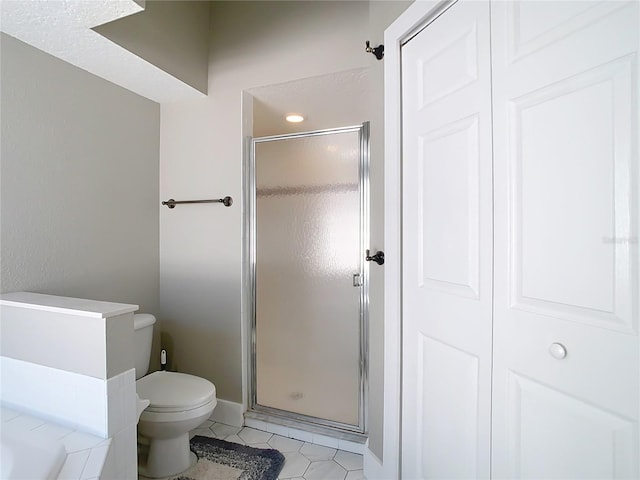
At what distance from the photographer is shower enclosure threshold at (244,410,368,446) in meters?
1.94

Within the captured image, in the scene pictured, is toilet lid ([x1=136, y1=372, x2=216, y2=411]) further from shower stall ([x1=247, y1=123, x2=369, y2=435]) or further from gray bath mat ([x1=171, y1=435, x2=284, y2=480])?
shower stall ([x1=247, y1=123, x2=369, y2=435])

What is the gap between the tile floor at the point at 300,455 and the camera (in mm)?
1747

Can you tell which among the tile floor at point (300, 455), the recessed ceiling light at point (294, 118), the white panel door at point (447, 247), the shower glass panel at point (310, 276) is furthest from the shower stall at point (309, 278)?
the white panel door at point (447, 247)

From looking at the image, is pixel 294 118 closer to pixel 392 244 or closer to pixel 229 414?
pixel 392 244

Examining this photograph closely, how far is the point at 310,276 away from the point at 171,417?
1042mm

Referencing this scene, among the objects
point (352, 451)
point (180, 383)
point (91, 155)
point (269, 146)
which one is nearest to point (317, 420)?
point (352, 451)

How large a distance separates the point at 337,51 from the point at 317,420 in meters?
2.17

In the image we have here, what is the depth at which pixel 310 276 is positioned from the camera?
2186 mm

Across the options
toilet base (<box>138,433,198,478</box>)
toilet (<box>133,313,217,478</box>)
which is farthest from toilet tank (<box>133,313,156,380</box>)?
toilet base (<box>138,433,198,478</box>)

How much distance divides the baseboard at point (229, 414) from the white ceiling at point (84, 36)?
2.04 metres

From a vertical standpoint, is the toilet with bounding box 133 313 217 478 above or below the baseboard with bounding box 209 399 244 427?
above

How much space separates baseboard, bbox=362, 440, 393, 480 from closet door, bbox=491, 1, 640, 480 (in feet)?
2.22

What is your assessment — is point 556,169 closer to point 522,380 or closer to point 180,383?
point 522,380

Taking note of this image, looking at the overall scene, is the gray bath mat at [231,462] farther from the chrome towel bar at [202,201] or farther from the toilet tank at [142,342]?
the chrome towel bar at [202,201]
